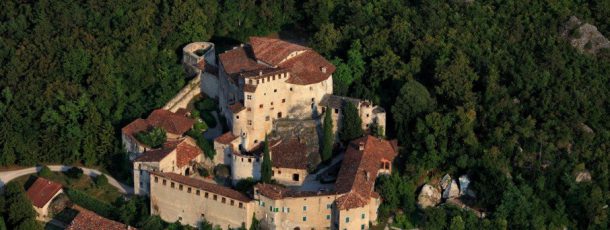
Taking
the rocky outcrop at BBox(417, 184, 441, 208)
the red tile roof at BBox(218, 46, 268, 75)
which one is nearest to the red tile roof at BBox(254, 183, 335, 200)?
the rocky outcrop at BBox(417, 184, 441, 208)

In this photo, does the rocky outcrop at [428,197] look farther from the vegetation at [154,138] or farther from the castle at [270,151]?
the vegetation at [154,138]

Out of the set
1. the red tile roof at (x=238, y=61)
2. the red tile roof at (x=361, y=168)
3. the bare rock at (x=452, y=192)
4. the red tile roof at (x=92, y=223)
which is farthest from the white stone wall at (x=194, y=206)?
the bare rock at (x=452, y=192)

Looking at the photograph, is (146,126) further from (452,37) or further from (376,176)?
(452,37)

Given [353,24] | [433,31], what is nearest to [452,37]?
[433,31]

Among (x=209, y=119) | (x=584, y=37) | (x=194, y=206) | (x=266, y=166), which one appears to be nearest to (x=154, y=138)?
(x=209, y=119)

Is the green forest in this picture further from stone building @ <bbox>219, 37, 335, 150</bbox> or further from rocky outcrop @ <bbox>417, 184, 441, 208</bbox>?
stone building @ <bbox>219, 37, 335, 150</bbox>
